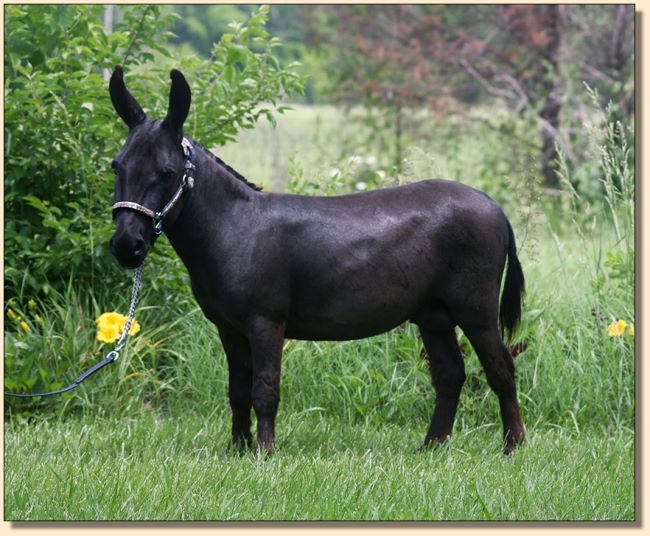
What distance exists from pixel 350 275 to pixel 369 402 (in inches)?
57.3

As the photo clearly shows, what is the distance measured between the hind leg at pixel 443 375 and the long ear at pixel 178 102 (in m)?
1.63

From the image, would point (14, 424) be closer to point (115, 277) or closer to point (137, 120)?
point (115, 277)

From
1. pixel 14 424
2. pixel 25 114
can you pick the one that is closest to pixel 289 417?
pixel 14 424

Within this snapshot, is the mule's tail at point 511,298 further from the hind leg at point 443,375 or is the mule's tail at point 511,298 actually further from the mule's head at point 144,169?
the mule's head at point 144,169

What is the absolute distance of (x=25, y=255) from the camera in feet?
19.5

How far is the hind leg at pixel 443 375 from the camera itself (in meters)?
4.80

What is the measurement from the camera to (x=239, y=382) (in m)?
4.54

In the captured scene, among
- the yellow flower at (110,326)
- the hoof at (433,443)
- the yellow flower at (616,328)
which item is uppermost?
the yellow flower at (110,326)

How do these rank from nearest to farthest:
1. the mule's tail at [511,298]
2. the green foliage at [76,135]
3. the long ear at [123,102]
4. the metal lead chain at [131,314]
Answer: the long ear at [123,102]
the metal lead chain at [131,314]
the mule's tail at [511,298]
the green foliage at [76,135]

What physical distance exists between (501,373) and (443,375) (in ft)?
0.99

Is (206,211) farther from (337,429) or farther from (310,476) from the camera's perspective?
(337,429)

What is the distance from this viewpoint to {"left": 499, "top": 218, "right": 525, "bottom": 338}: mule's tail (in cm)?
485

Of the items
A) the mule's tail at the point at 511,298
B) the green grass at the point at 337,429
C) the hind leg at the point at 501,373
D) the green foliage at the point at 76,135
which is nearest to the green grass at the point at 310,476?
the green grass at the point at 337,429

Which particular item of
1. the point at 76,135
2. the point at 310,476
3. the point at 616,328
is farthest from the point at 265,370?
the point at 76,135
